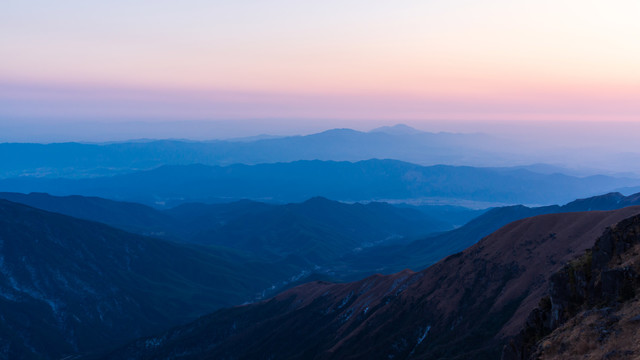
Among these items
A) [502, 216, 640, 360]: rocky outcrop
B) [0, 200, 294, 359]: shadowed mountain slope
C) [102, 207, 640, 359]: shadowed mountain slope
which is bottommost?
[0, 200, 294, 359]: shadowed mountain slope

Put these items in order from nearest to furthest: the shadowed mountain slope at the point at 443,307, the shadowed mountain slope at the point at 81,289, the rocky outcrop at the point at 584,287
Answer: the rocky outcrop at the point at 584,287 < the shadowed mountain slope at the point at 443,307 < the shadowed mountain slope at the point at 81,289

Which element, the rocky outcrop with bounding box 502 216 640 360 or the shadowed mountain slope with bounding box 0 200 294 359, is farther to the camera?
the shadowed mountain slope with bounding box 0 200 294 359

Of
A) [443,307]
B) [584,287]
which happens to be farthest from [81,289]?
[584,287]

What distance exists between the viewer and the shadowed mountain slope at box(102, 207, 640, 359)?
62.8 m

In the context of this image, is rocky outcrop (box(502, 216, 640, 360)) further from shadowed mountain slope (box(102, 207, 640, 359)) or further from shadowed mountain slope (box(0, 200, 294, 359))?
shadowed mountain slope (box(0, 200, 294, 359))

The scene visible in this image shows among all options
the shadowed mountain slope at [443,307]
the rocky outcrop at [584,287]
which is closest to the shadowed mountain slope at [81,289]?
Answer: the shadowed mountain slope at [443,307]

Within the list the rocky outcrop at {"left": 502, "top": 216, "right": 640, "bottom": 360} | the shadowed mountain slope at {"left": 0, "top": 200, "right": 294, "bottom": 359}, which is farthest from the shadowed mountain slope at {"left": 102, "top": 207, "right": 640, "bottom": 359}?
the shadowed mountain slope at {"left": 0, "top": 200, "right": 294, "bottom": 359}

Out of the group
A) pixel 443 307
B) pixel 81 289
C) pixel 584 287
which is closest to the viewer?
pixel 584 287

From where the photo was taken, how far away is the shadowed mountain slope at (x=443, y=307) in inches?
2470

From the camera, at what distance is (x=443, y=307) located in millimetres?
74125

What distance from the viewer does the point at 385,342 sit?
72938 mm

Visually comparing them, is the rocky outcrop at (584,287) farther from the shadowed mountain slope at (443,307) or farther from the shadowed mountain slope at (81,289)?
the shadowed mountain slope at (81,289)

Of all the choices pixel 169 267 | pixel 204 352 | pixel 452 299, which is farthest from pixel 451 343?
pixel 169 267

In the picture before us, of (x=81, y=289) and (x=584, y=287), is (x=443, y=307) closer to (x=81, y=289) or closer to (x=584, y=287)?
(x=584, y=287)
